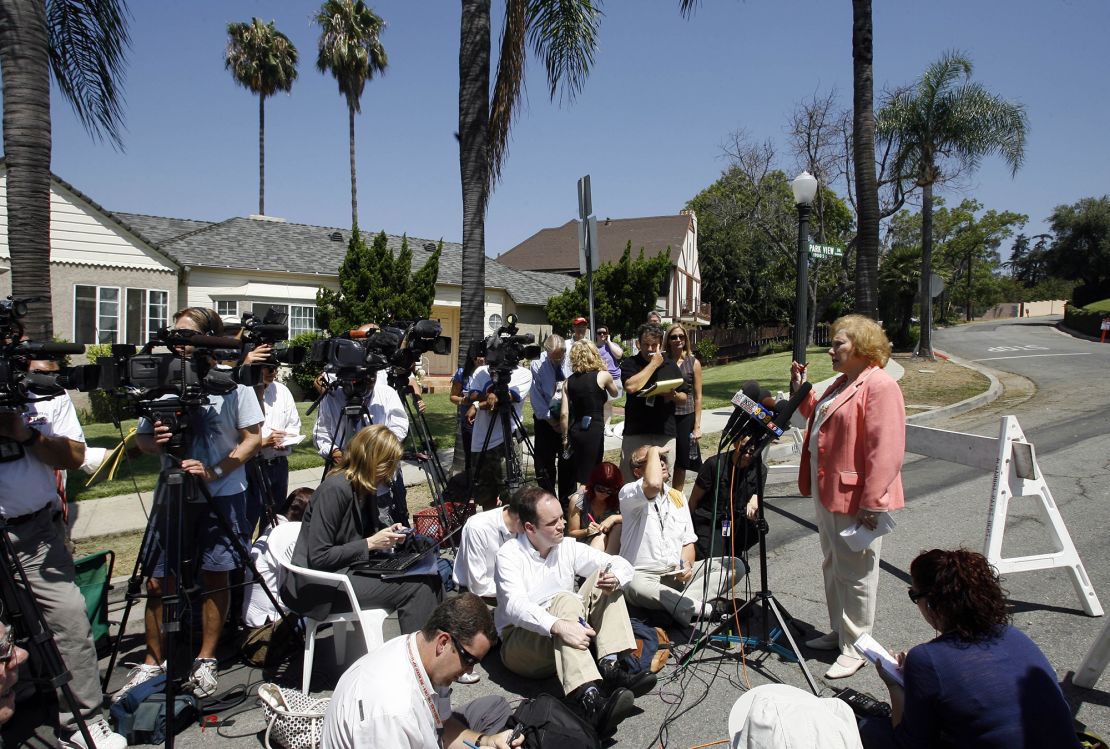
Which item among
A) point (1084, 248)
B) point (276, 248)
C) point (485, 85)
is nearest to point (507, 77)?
point (485, 85)

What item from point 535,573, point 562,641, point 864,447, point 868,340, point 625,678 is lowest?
point 625,678

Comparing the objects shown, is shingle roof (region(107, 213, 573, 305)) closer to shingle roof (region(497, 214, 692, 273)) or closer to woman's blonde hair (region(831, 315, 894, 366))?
shingle roof (region(497, 214, 692, 273))

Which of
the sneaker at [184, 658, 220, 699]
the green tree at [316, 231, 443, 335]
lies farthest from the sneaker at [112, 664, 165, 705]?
the green tree at [316, 231, 443, 335]

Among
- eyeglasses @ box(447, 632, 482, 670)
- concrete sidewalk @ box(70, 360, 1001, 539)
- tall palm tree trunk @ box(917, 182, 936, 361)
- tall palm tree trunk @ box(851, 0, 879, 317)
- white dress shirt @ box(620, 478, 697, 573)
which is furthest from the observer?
tall palm tree trunk @ box(917, 182, 936, 361)

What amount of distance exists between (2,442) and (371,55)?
31.7 metres

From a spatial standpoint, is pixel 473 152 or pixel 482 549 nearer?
pixel 482 549

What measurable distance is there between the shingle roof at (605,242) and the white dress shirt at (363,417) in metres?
32.1

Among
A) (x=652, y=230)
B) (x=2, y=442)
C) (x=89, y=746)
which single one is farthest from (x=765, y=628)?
(x=652, y=230)

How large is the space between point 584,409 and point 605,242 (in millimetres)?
34897

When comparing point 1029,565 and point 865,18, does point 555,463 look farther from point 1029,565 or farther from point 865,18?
point 865,18

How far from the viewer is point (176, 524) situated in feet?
11.9

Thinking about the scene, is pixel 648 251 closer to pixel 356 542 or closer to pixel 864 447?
pixel 864 447

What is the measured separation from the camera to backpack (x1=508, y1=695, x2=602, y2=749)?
→ 298 cm

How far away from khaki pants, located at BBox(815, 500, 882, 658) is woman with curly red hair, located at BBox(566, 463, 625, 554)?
60.1 inches
